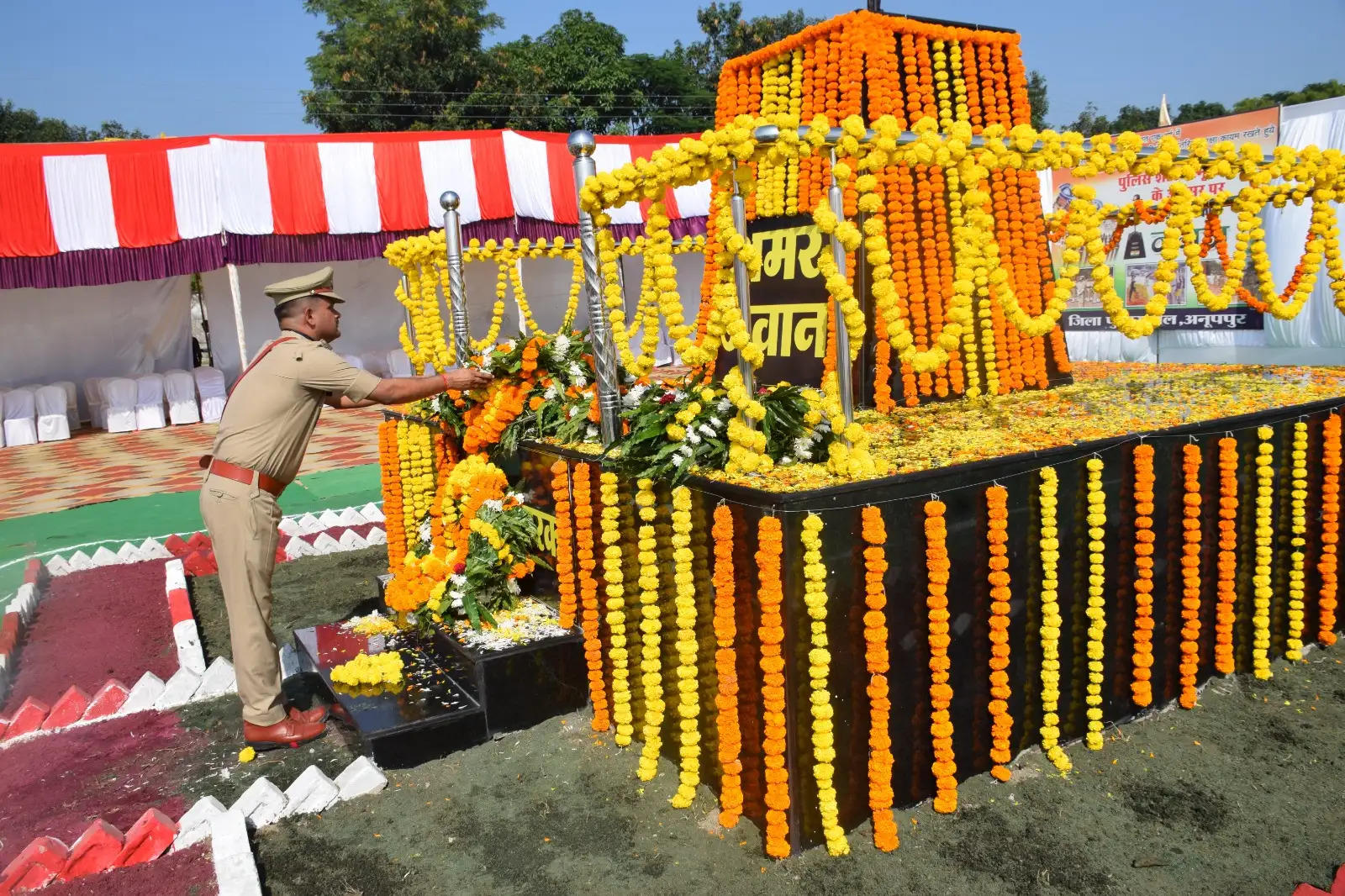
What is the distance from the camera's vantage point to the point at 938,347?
3.12 meters

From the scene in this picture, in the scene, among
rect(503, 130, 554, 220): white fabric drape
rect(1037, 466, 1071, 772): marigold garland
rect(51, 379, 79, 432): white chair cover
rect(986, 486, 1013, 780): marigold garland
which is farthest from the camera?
rect(503, 130, 554, 220): white fabric drape

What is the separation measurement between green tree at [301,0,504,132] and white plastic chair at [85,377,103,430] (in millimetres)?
19313

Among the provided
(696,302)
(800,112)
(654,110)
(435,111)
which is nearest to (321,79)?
(435,111)

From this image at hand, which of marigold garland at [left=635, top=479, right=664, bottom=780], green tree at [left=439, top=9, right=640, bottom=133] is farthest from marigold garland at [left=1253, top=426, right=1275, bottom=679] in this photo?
green tree at [left=439, top=9, right=640, bottom=133]

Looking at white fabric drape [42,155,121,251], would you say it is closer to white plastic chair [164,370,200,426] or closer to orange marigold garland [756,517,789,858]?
white plastic chair [164,370,200,426]

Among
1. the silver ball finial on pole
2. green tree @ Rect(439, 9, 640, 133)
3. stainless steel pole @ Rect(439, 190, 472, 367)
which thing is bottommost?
stainless steel pole @ Rect(439, 190, 472, 367)

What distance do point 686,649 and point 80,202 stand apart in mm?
14698

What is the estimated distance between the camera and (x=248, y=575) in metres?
3.88

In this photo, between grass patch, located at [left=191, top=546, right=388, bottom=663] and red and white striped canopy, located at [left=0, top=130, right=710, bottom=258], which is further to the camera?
red and white striped canopy, located at [left=0, top=130, right=710, bottom=258]

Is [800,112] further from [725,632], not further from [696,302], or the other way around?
[696,302]

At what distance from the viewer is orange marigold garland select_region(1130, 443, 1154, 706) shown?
11.9ft

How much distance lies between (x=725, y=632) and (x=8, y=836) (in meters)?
2.77

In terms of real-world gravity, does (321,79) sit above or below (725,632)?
above

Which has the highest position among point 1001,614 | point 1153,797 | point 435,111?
point 435,111
